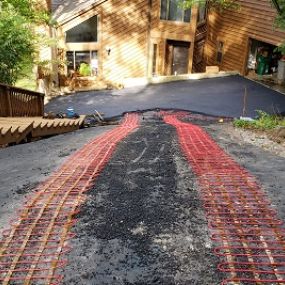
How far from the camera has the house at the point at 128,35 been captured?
20.3 meters

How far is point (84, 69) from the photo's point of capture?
21141mm

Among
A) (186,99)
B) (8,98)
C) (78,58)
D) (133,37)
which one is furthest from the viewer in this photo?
(133,37)

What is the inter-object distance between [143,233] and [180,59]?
68.3 feet

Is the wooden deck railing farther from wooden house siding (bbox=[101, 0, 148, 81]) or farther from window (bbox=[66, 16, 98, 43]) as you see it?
wooden house siding (bbox=[101, 0, 148, 81])

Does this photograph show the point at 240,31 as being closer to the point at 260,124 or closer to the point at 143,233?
the point at 260,124

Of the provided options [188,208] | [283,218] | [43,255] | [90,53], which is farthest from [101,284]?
[90,53]

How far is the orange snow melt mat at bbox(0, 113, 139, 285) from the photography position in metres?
3.71

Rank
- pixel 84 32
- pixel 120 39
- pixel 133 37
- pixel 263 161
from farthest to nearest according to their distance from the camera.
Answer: pixel 133 37 → pixel 120 39 → pixel 84 32 → pixel 263 161

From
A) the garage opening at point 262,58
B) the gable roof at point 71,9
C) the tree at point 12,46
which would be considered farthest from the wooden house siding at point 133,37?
the tree at point 12,46

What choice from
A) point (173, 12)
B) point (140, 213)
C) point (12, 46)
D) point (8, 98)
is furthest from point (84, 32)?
point (140, 213)

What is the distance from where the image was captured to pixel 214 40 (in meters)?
24.6

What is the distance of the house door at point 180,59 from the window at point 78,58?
5.54m

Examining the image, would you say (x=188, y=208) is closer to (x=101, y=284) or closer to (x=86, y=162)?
(x=101, y=284)

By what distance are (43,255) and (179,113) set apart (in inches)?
474
